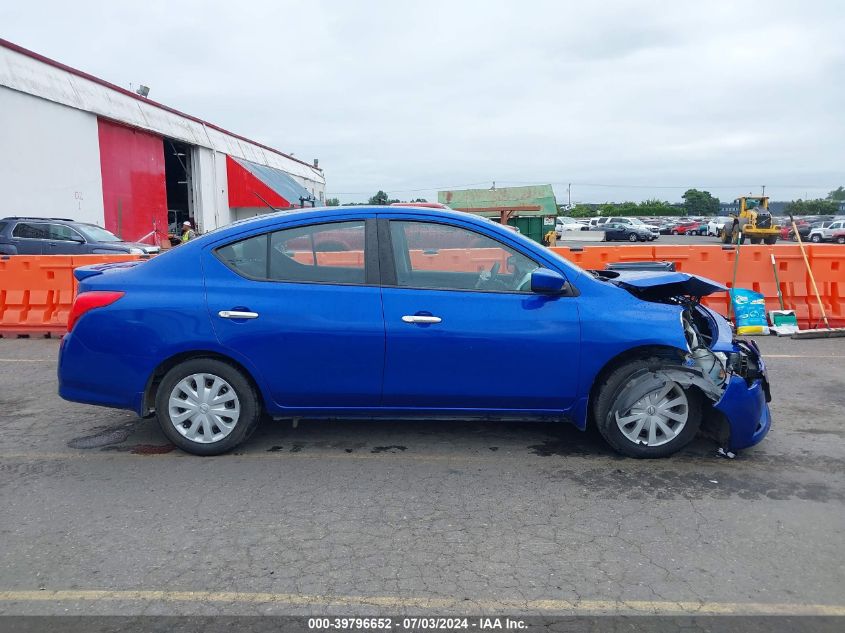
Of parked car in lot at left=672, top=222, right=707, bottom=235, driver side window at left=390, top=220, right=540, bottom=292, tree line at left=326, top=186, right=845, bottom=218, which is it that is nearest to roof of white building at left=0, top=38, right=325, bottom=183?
driver side window at left=390, top=220, right=540, bottom=292

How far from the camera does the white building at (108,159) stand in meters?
17.7

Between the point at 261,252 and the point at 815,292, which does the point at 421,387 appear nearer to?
the point at 261,252

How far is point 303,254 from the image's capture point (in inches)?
181

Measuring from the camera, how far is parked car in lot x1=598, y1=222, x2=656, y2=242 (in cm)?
4675

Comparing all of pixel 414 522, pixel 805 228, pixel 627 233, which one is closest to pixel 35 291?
pixel 414 522

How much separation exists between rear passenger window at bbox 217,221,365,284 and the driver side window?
11.7 inches

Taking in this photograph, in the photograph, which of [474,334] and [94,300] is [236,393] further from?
[474,334]

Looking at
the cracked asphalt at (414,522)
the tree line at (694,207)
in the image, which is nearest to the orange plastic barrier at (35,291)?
the cracked asphalt at (414,522)

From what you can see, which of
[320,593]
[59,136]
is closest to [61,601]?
[320,593]

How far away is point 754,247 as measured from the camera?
31.8ft

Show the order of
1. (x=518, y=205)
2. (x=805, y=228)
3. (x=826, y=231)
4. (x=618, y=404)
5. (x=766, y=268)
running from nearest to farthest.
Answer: (x=618, y=404) → (x=766, y=268) → (x=518, y=205) → (x=826, y=231) → (x=805, y=228)

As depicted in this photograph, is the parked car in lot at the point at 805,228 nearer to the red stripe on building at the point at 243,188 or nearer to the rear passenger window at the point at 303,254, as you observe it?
the red stripe on building at the point at 243,188

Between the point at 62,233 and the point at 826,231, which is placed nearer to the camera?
the point at 62,233

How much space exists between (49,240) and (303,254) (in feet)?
42.3
